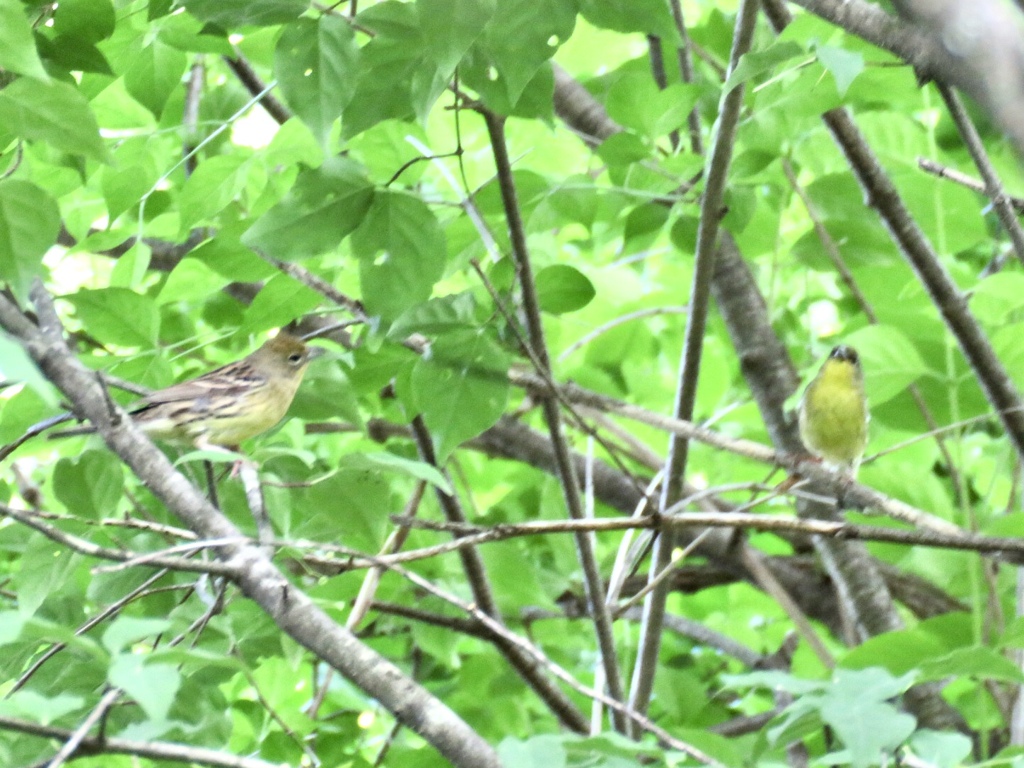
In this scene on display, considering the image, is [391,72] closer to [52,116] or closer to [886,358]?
[52,116]

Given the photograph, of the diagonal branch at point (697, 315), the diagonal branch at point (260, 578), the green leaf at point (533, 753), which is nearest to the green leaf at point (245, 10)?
the diagonal branch at point (260, 578)

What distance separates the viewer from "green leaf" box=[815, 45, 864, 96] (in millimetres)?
1410

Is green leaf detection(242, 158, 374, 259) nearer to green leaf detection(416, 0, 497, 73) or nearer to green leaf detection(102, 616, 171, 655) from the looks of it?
green leaf detection(416, 0, 497, 73)

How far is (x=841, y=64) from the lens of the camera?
56.1 inches

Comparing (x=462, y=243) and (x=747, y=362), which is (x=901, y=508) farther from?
(x=747, y=362)

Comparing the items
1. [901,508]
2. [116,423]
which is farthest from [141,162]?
[901,508]

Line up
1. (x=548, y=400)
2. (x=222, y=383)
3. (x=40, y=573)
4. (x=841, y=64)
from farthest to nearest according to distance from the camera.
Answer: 1. (x=222, y=383)
2. (x=548, y=400)
3. (x=40, y=573)
4. (x=841, y=64)

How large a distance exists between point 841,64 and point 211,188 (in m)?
1.27

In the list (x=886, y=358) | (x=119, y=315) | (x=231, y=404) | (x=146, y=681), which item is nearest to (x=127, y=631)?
(x=146, y=681)

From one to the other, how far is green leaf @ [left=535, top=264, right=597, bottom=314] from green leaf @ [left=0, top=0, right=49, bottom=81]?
101 centimetres

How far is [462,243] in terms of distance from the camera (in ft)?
7.25

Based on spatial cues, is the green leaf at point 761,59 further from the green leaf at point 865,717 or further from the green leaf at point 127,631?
the green leaf at point 127,631

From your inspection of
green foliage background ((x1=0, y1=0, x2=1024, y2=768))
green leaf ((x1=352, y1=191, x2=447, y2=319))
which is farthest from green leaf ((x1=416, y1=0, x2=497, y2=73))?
green leaf ((x1=352, y1=191, x2=447, y2=319))

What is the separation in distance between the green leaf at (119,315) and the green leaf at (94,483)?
1.49 feet
